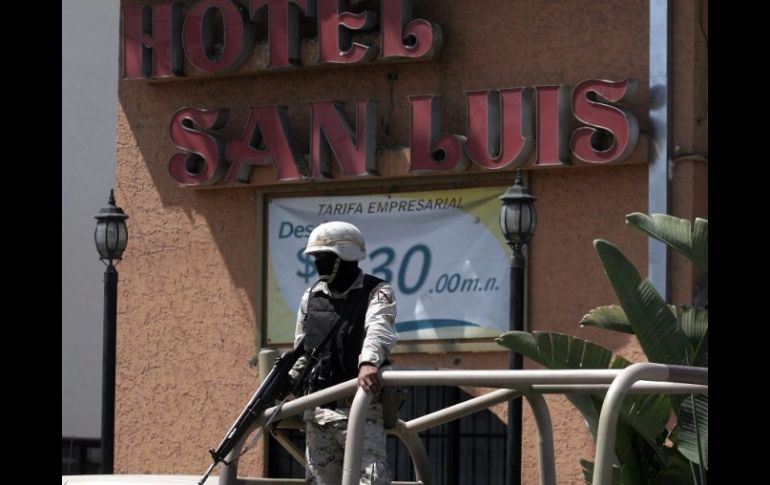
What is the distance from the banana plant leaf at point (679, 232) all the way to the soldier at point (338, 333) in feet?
13.0

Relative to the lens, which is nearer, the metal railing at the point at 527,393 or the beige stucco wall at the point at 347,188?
the metal railing at the point at 527,393

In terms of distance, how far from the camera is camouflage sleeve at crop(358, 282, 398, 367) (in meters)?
6.14

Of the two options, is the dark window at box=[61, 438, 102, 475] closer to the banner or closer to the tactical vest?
the banner

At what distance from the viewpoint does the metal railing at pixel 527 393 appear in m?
4.81

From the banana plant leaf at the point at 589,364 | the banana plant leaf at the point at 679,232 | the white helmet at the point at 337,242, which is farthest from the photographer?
the banana plant leaf at the point at 679,232

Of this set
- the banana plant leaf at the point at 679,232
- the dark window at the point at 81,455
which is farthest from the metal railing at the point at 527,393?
the dark window at the point at 81,455

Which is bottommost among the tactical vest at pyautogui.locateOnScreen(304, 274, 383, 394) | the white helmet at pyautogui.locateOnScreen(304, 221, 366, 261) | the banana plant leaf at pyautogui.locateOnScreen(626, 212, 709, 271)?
the tactical vest at pyautogui.locateOnScreen(304, 274, 383, 394)

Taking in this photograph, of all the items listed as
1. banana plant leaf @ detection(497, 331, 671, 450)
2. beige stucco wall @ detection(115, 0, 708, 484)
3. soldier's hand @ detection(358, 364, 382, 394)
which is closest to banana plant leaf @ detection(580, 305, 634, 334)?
banana plant leaf @ detection(497, 331, 671, 450)

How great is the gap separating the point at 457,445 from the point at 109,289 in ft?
11.7

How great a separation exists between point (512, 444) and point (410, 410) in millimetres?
3039

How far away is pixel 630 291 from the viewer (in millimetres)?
10164

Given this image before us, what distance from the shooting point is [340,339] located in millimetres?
6617

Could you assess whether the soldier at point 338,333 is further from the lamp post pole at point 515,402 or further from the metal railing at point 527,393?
the lamp post pole at point 515,402

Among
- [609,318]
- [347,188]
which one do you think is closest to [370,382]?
[609,318]
